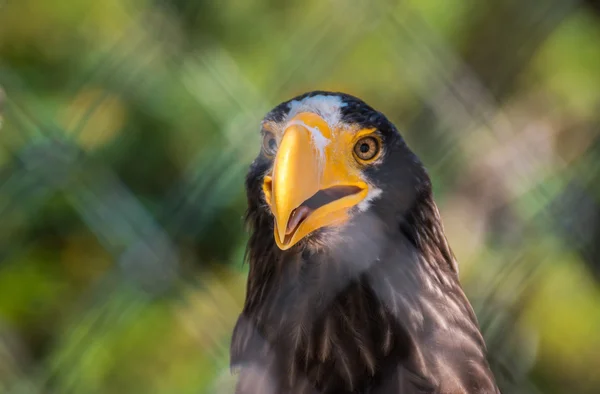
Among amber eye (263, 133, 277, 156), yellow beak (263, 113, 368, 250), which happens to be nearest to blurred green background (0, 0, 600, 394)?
amber eye (263, 133, 277, 156)

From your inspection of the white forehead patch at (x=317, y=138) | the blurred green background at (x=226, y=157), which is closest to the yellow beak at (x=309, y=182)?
the white forehead patch at (x=317, y=138)

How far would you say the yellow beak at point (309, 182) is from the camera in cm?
95

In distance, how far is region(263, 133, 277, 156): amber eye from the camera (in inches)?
43.0

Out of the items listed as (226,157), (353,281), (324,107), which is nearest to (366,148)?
(324,107)

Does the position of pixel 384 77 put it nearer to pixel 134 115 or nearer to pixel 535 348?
pixel 134 115

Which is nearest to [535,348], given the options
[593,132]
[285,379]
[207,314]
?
[593,132]

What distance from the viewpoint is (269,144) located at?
1101 millimetres

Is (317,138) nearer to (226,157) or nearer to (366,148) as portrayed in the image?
(366,148)

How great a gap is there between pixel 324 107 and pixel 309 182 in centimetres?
14

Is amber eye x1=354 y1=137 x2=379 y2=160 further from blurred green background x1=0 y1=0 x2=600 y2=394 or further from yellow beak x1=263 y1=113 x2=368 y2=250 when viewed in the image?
blurred green background x1=0 y1=0 x2=600 y2=394

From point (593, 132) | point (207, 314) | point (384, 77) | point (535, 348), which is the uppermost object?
point (384, 77)

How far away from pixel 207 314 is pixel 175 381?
28 centimetres

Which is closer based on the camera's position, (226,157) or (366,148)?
(366,148)

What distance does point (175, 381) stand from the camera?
1687 millimetres
